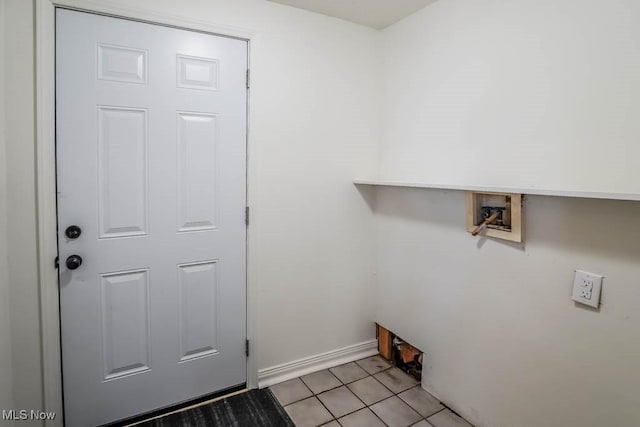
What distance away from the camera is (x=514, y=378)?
159cm

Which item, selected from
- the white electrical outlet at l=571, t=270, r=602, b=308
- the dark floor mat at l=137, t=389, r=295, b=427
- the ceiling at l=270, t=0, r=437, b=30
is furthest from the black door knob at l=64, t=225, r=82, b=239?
the white electrical outlet at l=571, t=270, r=602, b=308

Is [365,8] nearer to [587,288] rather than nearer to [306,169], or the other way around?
[306,169]

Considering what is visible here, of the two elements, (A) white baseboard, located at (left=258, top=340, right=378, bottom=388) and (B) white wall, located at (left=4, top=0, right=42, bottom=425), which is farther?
(A) white baseboard, located at (left=258, top=340, right=378, bottom=388)

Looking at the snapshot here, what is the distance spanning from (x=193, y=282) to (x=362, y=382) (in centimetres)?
122

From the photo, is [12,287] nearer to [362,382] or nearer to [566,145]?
[362,382]

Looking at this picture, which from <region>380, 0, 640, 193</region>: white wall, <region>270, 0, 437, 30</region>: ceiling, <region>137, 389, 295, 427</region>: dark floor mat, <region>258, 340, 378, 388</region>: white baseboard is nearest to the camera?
<region>380, 0, 640, 193</region>: white wall

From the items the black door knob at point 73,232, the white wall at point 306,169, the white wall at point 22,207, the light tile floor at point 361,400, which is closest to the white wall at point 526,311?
the light tile floor at point 361,400

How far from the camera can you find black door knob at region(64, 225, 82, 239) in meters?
1.60

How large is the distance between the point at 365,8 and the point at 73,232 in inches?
78.4

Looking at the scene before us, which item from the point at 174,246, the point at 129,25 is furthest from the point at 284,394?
the point at 129,25

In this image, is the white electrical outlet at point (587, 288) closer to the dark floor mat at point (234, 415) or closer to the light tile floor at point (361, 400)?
the light tile floor at point (361, 400)

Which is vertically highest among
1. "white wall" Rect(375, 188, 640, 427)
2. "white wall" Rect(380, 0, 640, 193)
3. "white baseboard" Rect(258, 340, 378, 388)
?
"white wall" Rect(380, 0, 640, 193)

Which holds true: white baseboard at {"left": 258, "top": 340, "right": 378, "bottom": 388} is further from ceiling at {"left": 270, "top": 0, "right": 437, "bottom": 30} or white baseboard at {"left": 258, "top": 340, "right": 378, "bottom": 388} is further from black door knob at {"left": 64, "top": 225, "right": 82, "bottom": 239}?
ceiling at {"left": 270, "top": 0, "right": 437, "bottom": 30}

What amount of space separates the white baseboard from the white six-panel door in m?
0.20
